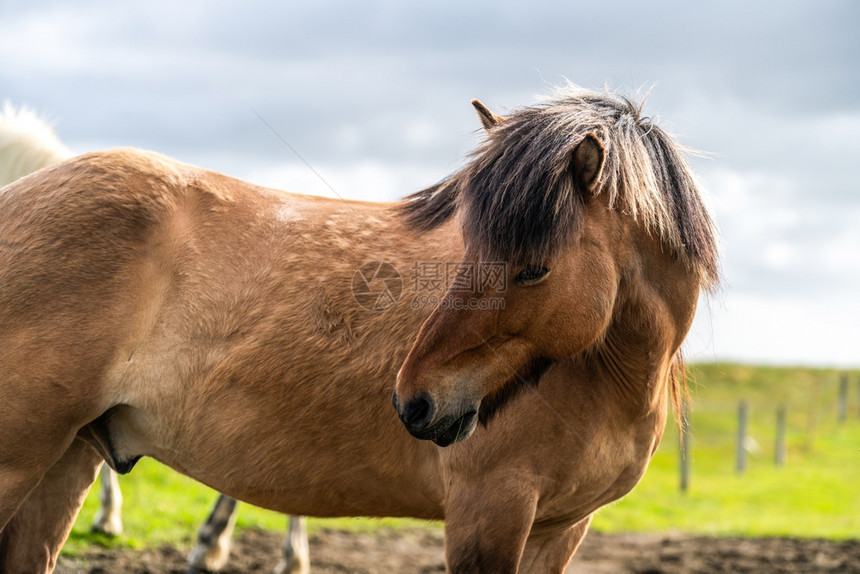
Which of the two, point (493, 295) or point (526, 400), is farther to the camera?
point (526, 400)

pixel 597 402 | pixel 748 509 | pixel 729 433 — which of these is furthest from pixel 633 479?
pixel 729 433

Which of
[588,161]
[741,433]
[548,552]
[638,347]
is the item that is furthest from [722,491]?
[588,161]

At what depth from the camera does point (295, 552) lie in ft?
20.5

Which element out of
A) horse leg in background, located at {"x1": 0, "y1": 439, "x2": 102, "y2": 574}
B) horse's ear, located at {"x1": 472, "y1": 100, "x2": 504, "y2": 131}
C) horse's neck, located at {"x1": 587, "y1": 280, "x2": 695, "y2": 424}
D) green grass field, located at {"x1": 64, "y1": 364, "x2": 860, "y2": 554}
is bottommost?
green grass field, located at {"x1": 64, "y1": 364, "x2": 860, "y2": 554}

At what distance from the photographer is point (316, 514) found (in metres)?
3.59

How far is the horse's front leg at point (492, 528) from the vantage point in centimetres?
306

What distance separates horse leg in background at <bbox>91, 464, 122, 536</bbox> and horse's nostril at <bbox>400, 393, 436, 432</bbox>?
4.87 meters

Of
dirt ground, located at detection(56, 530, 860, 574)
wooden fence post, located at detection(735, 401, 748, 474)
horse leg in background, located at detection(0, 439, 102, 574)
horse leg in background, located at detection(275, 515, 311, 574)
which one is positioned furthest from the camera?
wooden fence post, located at detection(735, 401, 748, 474)

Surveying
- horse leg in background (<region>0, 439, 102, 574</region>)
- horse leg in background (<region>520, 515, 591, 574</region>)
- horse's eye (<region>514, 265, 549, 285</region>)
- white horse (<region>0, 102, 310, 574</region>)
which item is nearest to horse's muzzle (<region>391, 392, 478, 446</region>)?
horse's eye (<region>514, 265, 549, 285</region>)

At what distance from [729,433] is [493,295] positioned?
2027cm

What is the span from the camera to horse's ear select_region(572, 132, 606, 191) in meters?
2.79

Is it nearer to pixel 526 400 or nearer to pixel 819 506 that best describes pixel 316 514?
pixel 526 400

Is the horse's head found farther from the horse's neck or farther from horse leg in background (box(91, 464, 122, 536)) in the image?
horse leg in background (box(91, 464, 122, 536))

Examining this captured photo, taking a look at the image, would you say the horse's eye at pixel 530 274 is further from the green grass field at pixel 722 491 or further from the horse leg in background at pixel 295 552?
the horse leg in background at pixel 295 552
